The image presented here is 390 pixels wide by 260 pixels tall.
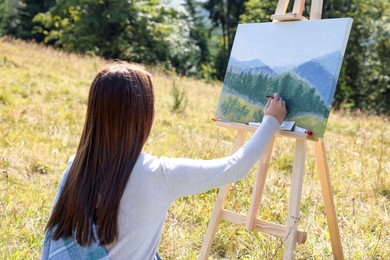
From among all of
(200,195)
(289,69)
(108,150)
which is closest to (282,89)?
(289,69)

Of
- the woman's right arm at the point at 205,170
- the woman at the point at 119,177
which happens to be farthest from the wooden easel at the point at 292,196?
the woman at the point at 119,177

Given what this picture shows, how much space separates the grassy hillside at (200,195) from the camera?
2.82 m

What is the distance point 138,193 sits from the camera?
1.59 meters

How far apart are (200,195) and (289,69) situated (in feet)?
4.78

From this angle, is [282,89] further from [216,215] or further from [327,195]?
[216,215]

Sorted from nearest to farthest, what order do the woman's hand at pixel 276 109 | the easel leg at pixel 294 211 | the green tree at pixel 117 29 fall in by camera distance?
the woman's hand at pixel 276 109 < the easel leg at pixel 294 211 < the green tree at pixel 117 29

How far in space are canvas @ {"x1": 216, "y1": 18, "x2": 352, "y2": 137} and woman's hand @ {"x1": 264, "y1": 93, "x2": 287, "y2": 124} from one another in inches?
4.2

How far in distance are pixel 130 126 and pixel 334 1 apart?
752 inches

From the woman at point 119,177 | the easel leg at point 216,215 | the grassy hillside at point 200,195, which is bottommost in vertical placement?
the grassy hillside at point 200,195

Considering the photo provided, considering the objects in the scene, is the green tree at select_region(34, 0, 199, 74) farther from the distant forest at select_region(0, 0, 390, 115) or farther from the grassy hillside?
the grassy hillside

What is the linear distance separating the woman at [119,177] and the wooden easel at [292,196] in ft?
2.32

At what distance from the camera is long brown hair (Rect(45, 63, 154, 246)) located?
1.56 meters

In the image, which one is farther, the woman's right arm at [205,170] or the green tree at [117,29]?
the green tree at [117,29]

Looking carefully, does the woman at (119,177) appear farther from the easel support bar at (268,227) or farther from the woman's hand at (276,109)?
the easel support bar at (268,227)
